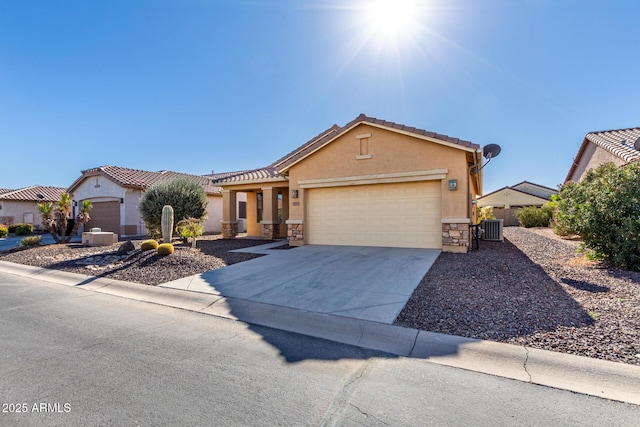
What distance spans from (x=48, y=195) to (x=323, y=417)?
39029 mm

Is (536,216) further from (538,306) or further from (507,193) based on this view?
(538,306)

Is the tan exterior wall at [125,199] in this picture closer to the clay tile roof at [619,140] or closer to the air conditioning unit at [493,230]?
the air conditioning unit at [493,230]

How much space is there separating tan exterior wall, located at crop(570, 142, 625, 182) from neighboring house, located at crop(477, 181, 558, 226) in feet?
31.2

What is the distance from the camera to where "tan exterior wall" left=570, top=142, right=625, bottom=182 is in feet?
49.5

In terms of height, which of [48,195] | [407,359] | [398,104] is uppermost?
[398,104]

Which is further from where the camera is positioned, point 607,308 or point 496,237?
point 496,237

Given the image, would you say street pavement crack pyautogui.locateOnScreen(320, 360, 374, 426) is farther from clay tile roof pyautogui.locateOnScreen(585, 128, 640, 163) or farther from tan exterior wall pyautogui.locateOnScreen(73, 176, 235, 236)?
tan exterior wall pyautogui.locateOnScreen(73, 176, 235, 236)

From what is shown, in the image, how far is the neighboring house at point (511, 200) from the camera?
3182cm

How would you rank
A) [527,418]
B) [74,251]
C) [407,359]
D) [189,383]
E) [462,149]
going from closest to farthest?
[527,418], [189,383], [407,359], [462,149], [74,251]

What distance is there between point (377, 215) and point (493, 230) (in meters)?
6.25

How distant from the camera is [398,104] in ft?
42.2

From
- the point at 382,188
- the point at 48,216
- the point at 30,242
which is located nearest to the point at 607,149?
the point at 382,188

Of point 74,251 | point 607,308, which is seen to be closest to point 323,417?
point 607,308

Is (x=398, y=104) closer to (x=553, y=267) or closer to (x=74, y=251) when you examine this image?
(x=553, y=267)
